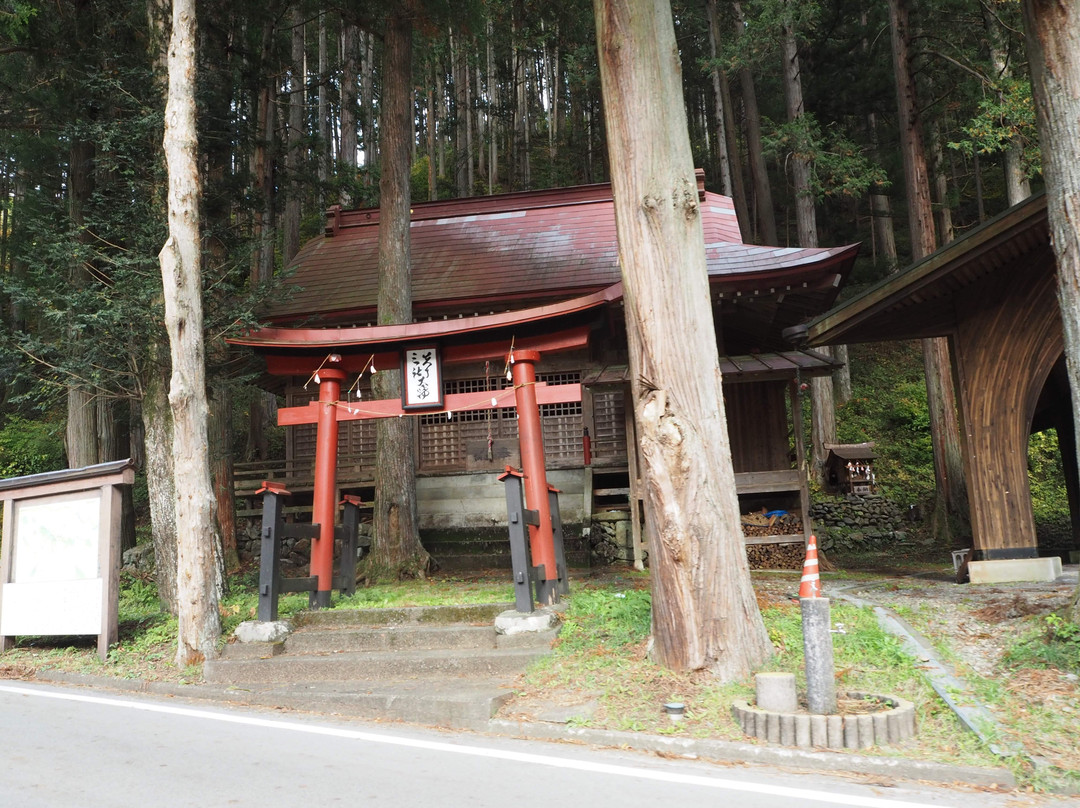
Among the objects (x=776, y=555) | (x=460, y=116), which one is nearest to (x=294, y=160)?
(x=460, y=116)

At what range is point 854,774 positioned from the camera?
4.16 meters

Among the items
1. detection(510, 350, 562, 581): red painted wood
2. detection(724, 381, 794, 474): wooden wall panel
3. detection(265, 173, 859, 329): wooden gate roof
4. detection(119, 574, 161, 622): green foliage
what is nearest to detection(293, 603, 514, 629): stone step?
detection(510, 350, 562, 581): red painted wood

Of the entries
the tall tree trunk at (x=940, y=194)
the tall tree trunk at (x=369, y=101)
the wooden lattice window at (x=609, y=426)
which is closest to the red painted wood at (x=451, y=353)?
the wooden lattice window at (x=609, y=426)

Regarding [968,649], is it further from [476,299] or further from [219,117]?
[219,117]

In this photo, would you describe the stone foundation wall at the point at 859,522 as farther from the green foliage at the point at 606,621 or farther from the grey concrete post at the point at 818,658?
the grey concrete post at the point at 818,658

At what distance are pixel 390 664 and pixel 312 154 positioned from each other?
14202mm

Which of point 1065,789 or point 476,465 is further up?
point 476,465

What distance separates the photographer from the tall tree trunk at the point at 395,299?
10867 millimetres

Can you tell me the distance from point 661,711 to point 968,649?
2.64 meters

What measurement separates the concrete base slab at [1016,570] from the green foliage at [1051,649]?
10.8 feet

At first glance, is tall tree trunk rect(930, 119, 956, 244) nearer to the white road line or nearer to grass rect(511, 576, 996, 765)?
grass rect(511, 576, 996, 765)

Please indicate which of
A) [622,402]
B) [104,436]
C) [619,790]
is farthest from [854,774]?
[104,436]

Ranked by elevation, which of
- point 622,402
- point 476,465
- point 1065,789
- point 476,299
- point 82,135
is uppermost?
point 82,135

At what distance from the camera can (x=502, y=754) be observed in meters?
4.66
